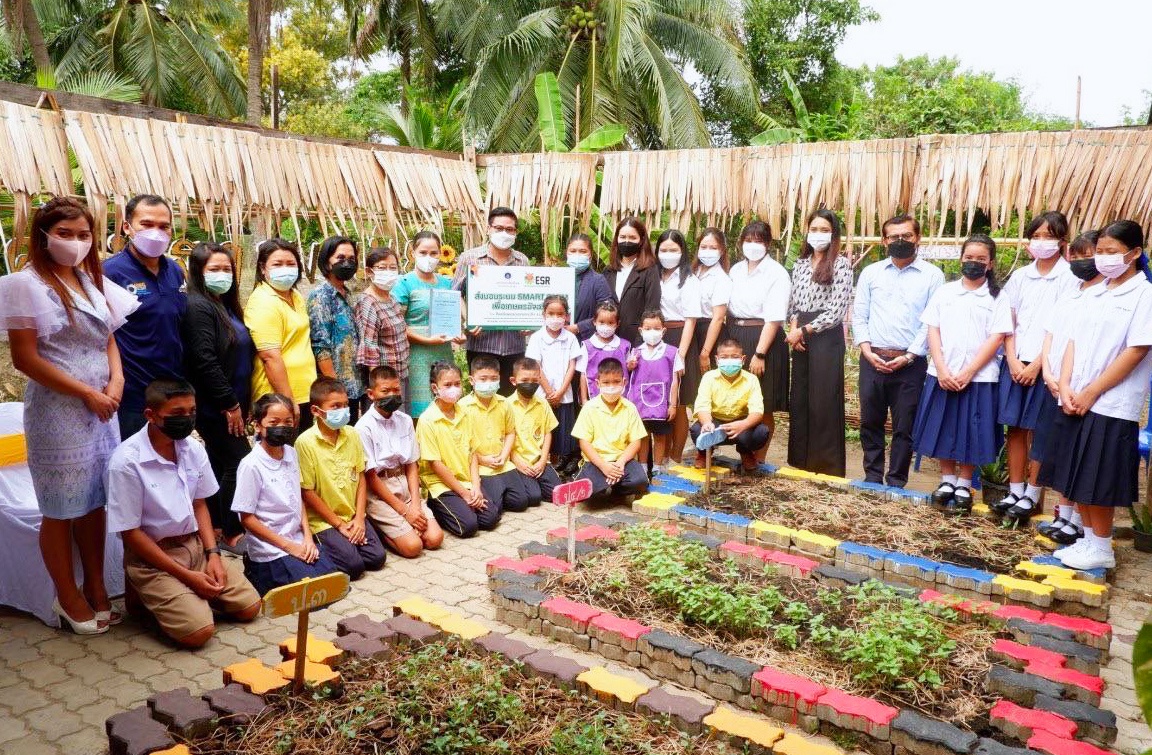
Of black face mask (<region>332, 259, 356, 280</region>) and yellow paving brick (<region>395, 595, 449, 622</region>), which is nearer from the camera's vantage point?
yellow paving brick (<region>395, 595, 449, 622</region>)

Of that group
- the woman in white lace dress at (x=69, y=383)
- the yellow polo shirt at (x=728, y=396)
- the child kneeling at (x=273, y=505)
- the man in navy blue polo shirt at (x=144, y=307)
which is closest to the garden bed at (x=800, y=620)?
the child kneeling at (x=273, y=505)

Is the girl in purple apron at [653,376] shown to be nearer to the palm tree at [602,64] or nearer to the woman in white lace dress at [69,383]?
the woman in white lace dress at [69,383]

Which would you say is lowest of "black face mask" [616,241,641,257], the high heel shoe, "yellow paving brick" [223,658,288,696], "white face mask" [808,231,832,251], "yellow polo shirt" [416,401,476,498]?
the high heel shoe

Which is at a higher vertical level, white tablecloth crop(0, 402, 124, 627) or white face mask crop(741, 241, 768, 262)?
white face mask crop(741, 241, 768, 262)

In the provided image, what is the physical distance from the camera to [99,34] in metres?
22.8

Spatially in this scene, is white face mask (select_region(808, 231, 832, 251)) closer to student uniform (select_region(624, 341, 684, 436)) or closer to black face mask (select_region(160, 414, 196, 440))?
student uniform (select_region(624, 341, 684, 436))

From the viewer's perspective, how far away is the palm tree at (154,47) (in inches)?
882

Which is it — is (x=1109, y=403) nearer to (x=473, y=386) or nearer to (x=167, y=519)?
(x=473, y=386)

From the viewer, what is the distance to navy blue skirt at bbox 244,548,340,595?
4898 mm

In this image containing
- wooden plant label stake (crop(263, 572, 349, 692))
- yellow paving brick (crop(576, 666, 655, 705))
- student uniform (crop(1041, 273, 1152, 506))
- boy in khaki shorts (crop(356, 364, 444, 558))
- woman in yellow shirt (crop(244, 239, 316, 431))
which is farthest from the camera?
boy in khaki shorts (crop(356, 364, 444, 558))

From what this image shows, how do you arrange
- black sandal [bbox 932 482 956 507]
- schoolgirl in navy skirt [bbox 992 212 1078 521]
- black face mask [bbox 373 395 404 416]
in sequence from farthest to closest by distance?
1. black sandal [bbox 932 482 956 507]
2. schoolgirl in navy skirt [bbox 992 212 1078 521]
3. black face mask [bbox 373 395 404 416]

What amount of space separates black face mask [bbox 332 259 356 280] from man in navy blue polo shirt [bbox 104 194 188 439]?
1242mm

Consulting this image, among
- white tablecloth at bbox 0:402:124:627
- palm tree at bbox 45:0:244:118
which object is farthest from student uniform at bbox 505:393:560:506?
palm tree at bbox 45:0:244:118

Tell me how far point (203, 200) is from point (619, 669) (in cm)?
507
